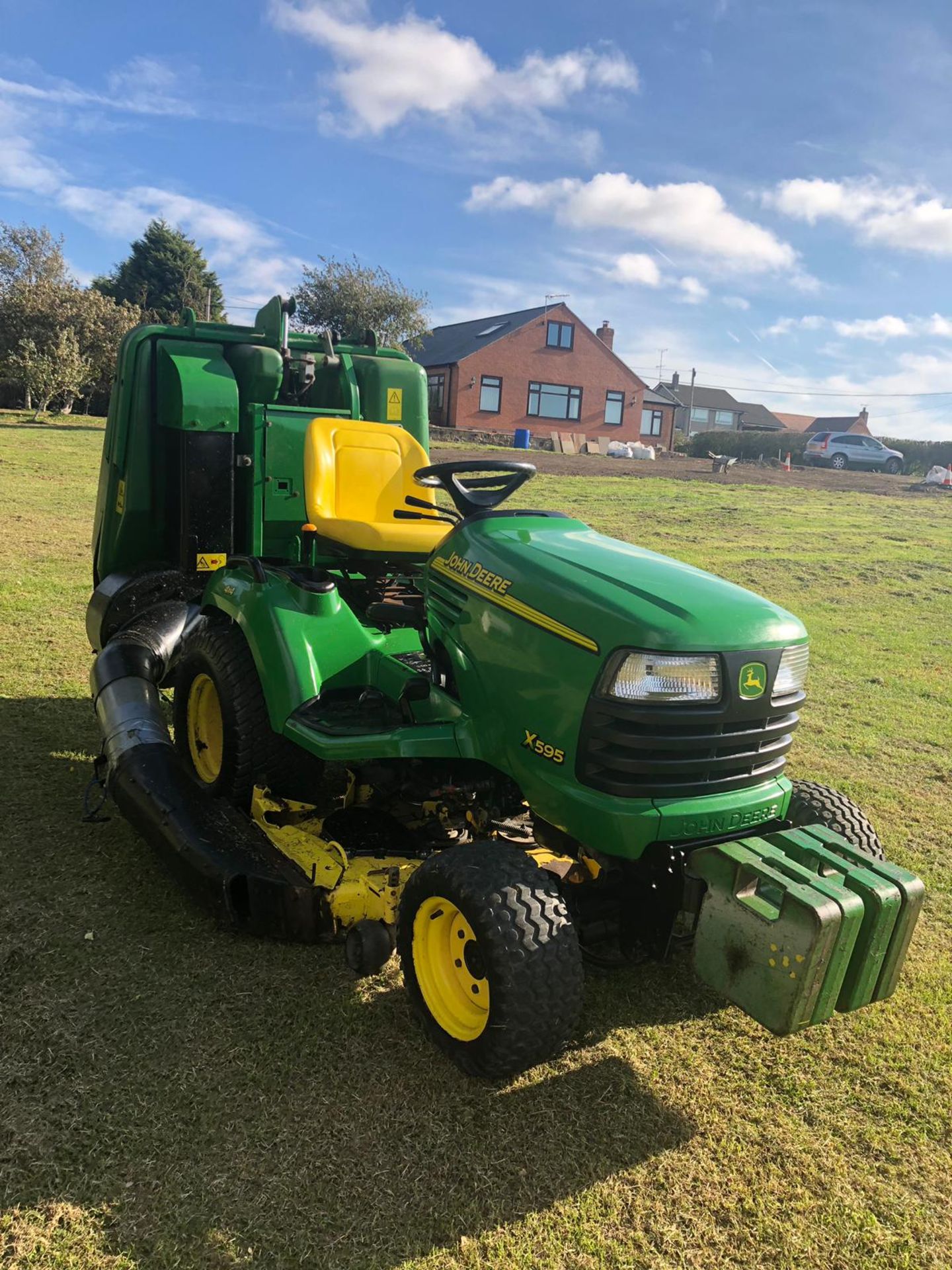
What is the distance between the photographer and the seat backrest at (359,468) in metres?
4.19

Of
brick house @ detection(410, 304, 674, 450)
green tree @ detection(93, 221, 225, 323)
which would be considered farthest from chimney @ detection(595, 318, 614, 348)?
green tree @ detection(93, 221, 225, 323)

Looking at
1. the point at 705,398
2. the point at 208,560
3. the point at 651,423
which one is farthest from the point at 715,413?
the point at 208,560

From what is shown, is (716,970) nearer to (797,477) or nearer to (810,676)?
(810,676)

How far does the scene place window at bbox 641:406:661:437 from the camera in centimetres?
4362

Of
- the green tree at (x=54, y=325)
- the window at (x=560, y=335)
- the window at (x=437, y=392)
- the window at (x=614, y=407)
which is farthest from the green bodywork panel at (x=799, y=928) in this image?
the window at (x=614, y=407)

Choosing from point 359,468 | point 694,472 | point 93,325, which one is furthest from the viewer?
point 93,325

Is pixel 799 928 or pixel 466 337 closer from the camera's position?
pixel 799 928

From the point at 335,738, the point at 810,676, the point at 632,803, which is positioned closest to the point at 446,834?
the point at 335,738

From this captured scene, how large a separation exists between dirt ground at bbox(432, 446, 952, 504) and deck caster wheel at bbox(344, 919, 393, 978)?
54.0ft

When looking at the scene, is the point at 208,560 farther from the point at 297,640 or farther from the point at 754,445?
the point at 754,445

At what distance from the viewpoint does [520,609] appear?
2.79 m

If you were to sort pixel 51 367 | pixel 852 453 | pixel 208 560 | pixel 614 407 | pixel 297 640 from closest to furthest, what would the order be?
1. pixel 297 640
2. pixel 208 560
3. pixel 51 367
4. pixel 852 453
5. pixel 614 407

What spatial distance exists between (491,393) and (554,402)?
10.5ft

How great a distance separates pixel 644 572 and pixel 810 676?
5.07m
